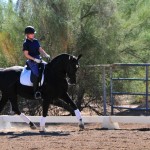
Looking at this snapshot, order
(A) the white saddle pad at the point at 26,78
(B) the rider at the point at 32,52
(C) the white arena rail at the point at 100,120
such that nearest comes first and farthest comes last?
(B) the rider at the point at 32,52, (A) the white saddle pad at the point at 26,78, (C) the white arena rail at the point at 100,120

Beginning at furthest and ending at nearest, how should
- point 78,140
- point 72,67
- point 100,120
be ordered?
point 100,120
point 72,67
point 78,140

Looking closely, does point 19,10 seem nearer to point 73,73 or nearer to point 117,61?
point 117,61

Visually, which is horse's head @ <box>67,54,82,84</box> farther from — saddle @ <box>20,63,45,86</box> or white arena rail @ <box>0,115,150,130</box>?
white arena rail @ <box>0,115,150,130</box>

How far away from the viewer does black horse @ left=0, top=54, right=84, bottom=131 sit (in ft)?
33.0

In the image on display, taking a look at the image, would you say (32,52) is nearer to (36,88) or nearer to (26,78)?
(26,78)

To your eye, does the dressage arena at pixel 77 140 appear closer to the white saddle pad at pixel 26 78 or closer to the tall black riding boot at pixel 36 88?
the tall black riding boot at pixel 36 88

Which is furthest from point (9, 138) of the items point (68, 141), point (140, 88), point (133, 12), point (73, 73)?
point (133, 12)

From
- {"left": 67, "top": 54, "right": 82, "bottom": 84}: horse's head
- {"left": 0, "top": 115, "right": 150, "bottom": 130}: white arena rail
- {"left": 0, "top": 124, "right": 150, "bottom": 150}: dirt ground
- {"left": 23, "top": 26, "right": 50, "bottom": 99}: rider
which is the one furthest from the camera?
{"left": 0, "top": 115, "right": 150, "bottom": 130}: white arena rail

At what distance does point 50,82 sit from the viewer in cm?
1026

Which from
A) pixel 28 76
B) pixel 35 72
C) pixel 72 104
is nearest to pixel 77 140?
pixel 72 104

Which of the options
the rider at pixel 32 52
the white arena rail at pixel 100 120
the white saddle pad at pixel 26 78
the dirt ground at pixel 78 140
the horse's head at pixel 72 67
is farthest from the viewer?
the white arena rail at pixel 100 120

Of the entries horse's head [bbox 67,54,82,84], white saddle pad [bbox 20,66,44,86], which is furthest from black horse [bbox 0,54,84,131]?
white saddle pad [bbox 20,66,44,86]

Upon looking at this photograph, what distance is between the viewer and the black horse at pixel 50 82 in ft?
33.0

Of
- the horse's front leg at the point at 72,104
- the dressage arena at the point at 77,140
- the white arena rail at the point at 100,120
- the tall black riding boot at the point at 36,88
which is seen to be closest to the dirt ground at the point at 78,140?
the dressage arena at the point at 77,140
